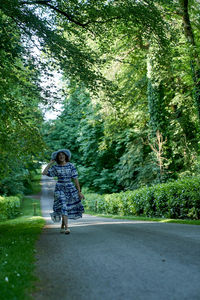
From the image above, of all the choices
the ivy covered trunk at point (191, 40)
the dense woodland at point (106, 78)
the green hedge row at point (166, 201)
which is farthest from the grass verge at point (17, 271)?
the ivy covered trunk at point (191, 40)

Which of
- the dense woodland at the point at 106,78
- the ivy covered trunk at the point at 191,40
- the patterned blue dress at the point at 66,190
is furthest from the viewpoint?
the ivy covered trunk at the point at 191,40

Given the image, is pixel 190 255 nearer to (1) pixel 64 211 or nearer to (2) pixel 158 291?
(2) pixel 158 291

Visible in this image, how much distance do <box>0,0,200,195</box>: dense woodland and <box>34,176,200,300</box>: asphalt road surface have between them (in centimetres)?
512

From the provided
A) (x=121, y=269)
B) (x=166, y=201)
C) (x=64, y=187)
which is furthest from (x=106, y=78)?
(x=121, y=269)

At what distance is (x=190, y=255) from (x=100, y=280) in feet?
5.45

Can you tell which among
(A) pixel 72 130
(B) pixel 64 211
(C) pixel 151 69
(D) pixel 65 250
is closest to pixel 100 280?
(D) pixel 65 250

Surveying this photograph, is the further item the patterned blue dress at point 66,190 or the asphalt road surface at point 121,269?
the patterned blue dress at point 66,190

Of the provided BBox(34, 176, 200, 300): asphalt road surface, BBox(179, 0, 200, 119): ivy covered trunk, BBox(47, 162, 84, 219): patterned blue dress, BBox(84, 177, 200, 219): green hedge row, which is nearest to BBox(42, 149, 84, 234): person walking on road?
BBox(47, 162, 84, 219): patterned blue dress

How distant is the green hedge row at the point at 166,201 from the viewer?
1182 centimetres

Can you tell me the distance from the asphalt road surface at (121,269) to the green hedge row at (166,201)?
17.2ft

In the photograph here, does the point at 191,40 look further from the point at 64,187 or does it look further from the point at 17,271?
the point at 17,271

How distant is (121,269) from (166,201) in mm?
9913

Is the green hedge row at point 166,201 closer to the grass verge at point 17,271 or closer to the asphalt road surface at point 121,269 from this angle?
the asphalt road surface at point 121,269

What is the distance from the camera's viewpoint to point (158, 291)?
3.48 metres
